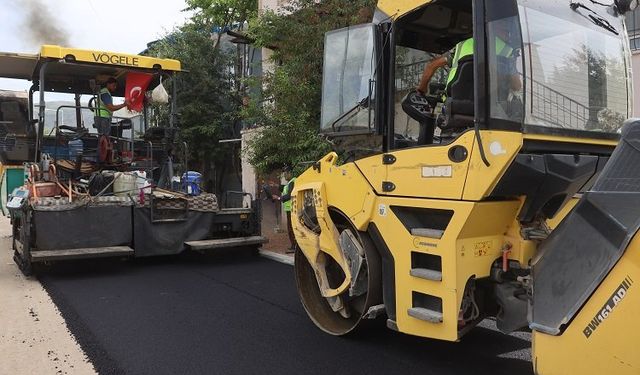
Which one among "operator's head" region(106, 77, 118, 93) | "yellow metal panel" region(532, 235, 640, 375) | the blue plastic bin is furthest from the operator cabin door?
"operator's head" region(106, 77, 118, 93)

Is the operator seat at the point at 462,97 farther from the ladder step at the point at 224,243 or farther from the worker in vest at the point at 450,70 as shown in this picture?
the ladder step at the point at 224,243

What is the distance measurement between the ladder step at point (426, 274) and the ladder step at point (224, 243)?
493cm

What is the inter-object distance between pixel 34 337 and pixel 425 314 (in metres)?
3.46

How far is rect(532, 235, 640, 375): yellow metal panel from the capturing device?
230cm

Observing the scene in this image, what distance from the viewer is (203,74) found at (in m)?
16.4

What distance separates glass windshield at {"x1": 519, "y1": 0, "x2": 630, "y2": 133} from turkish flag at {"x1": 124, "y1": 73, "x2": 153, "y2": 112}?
683 cm

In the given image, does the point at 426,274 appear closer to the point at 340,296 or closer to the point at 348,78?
the point at 340,296

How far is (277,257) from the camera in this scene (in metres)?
8.73

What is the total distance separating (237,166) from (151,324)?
1319cm

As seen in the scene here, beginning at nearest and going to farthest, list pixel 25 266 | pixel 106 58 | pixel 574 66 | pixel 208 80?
pixel 574 66 < pixel 25 266 < pixel 106 58 < pixel 208 80

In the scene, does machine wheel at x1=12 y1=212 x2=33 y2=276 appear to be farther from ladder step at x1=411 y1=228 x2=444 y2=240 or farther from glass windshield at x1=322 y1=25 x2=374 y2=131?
ladder step at x1=411 y1=228 x2=444 y2=240

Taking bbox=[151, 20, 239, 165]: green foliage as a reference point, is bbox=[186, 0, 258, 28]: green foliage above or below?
above

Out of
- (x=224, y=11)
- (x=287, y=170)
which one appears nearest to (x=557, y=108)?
(x=287, y=170)

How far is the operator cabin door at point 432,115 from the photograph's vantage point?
3227 millimetres
